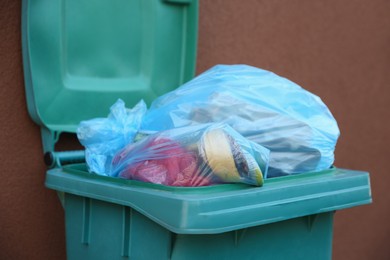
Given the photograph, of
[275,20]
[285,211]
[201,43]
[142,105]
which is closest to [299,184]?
[285,211]

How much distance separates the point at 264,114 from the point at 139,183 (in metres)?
0.53

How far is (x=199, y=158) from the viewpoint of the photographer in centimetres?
220

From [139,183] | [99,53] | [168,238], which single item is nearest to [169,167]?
[139,183]

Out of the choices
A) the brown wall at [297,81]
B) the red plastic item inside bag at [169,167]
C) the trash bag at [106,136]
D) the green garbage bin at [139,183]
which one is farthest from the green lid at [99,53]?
the red plastic item inside bag at [169,167]

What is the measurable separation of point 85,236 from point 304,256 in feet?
2.53

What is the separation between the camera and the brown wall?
2.87 meters

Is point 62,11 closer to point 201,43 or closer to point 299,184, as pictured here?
point 201,43

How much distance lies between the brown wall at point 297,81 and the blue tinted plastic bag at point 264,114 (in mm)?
600

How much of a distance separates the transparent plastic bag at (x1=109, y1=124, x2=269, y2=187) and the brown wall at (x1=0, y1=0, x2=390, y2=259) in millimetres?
742

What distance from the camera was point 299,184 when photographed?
234 centimetres

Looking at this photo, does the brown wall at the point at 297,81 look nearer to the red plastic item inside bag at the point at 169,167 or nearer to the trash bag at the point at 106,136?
the trash bag at the point at 106,136

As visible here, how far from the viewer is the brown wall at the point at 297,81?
9.40 feet

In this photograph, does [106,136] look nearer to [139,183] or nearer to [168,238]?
[139,183]

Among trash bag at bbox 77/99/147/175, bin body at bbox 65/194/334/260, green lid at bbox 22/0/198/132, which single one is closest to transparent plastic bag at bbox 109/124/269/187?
bin body at bbox 65/194/334/260
